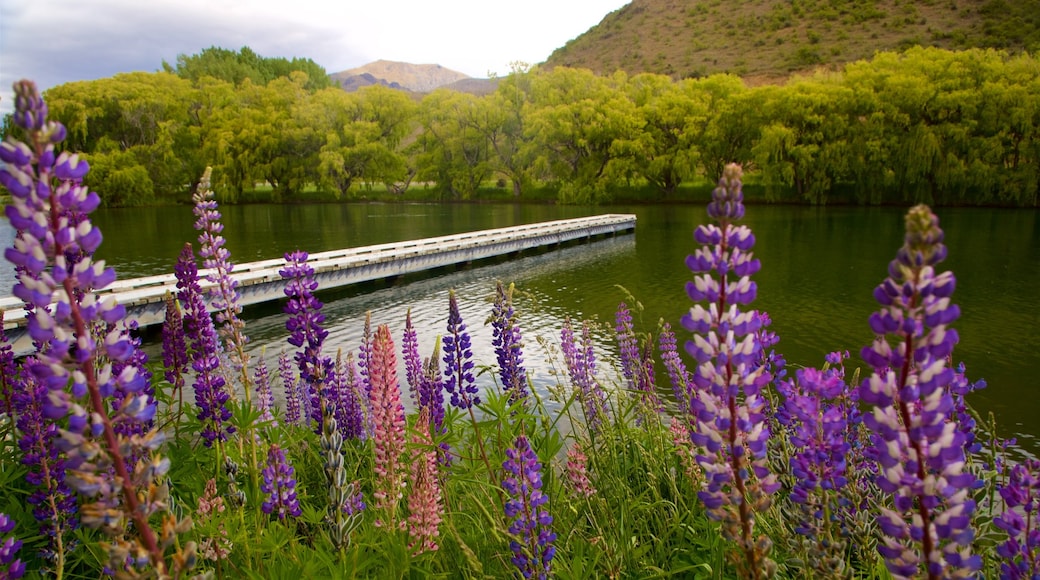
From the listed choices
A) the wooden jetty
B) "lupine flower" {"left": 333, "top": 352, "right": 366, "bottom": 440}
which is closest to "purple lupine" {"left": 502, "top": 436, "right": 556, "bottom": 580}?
"lupine flower" {"left": 333, "top": 352, "right": 366, "bottom": 440}

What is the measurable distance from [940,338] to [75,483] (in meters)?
2.05

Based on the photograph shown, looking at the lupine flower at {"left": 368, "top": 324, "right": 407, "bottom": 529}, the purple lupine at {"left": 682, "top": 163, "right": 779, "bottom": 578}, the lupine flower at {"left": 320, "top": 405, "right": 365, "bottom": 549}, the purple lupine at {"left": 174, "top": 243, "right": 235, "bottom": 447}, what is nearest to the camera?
the purple lupine at {"left": 682, "top": 163, "right": 779, "bottom": 578}

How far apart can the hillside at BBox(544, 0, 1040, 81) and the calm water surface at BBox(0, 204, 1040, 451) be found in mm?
77360

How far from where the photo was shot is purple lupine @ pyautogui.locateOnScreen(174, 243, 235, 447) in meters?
3.72

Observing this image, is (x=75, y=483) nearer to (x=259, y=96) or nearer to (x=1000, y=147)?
(x=1000, y=147)

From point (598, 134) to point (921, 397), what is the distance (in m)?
60.3

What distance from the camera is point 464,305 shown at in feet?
69.4

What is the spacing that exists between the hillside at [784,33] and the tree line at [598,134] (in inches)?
2256

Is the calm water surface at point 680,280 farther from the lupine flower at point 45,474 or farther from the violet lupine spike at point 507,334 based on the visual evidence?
the lupine flower at point 45,474

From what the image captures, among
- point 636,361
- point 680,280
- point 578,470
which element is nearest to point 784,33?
point 680,280

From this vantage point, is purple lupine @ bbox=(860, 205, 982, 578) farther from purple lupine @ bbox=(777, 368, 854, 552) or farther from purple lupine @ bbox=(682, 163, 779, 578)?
purple lupine @ bbox=(777, 368, 854, 552)

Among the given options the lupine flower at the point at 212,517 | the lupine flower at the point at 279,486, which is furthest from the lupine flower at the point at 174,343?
the lupine flower at the point at 279,486

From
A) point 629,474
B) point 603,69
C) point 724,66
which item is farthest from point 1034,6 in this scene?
point 629,474

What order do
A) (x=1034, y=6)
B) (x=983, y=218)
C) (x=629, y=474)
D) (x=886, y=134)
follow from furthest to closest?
(x=1034, y=6), (x=886, y=134), (x=983, y=218), (x=629, y=474)
